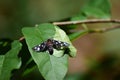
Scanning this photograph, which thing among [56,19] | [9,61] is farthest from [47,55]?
[56,19]

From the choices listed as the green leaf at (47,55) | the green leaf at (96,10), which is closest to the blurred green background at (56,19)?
the green leaf at (96,10)

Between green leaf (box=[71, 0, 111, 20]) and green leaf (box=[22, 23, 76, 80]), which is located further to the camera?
green leaf (box=[71, 0, 111, 20])

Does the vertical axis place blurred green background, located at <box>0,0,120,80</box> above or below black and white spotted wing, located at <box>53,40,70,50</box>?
below

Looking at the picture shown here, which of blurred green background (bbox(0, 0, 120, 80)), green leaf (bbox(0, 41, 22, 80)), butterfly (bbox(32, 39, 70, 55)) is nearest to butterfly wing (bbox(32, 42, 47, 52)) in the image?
butterfly (bbox(32, 39, 70, 55))

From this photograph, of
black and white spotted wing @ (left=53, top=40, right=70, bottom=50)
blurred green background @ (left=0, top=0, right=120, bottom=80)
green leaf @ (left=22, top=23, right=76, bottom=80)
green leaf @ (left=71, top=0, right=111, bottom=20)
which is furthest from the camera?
blurred green background @ (left=0, top=0, right=120, bottom=80)

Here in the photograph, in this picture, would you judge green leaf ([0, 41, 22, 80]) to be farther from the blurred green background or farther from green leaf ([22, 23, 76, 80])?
the blurred green background

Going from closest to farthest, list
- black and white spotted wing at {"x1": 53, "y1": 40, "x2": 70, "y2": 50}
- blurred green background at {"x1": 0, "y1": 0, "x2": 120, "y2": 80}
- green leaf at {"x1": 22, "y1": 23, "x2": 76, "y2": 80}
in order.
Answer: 1. green leaf at {"x1": 22, "y1": 23, "x2": 76, "y2": 80}
2. black and white spotted wing at {"x1": 53, "y1": 40, "x2": 70, "y2": 50}
3. blurred green background at {"x1": 0, "y1": 0, "x2": 120, "y2": 80}
